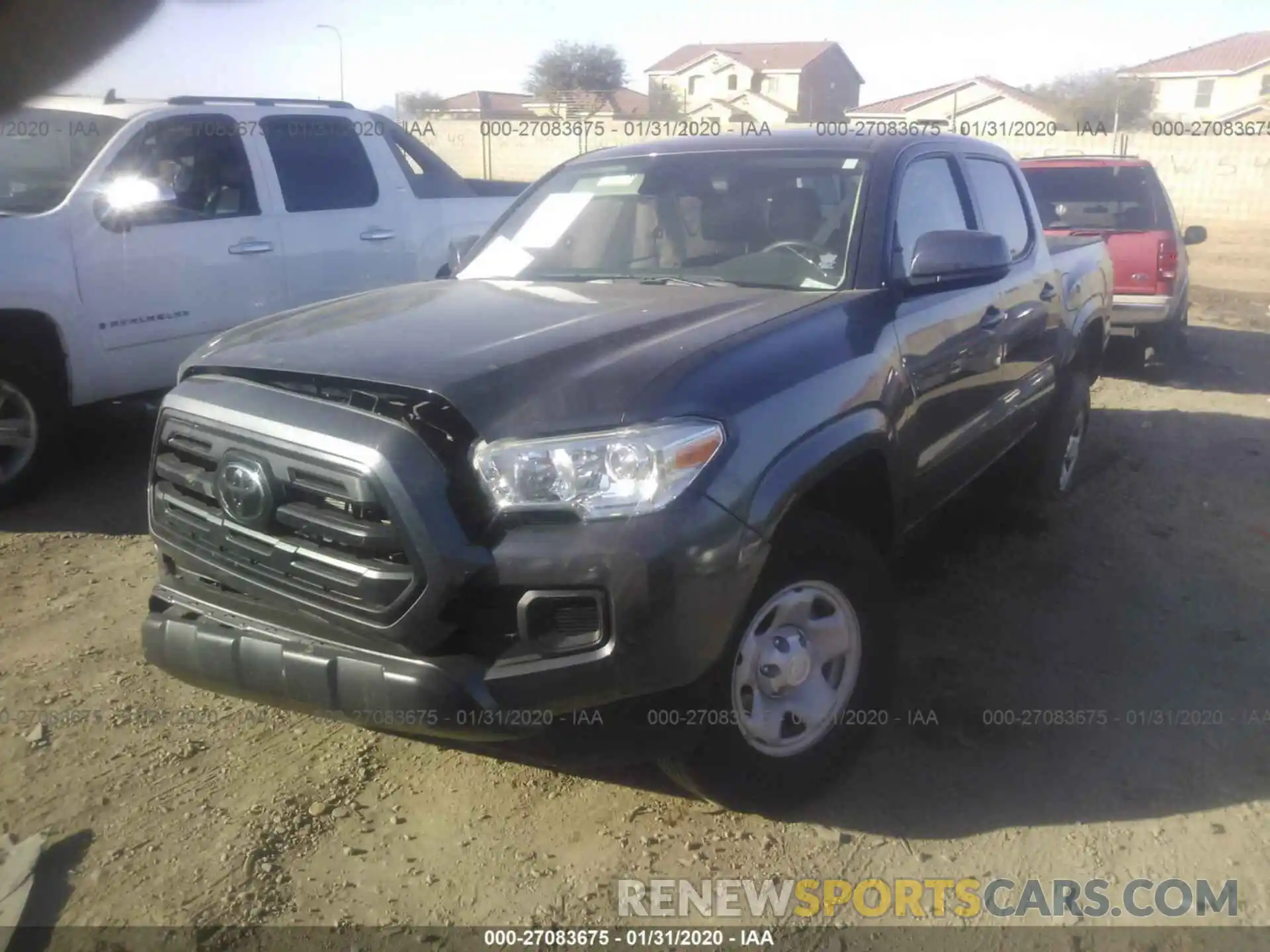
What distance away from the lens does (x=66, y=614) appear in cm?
418

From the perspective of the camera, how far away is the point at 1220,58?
51469 mm

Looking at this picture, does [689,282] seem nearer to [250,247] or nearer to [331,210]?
[250,247]

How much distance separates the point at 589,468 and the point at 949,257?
1.66m

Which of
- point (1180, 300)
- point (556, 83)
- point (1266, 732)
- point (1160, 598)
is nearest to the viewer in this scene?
point (1266, 732)

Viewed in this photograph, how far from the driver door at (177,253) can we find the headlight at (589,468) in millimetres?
3941

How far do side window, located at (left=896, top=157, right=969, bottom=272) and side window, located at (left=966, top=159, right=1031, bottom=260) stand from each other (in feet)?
0.83

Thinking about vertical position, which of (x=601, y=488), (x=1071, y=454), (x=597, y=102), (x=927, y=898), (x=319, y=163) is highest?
(x=597, y=102)

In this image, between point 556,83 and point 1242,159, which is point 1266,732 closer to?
point 1242,159

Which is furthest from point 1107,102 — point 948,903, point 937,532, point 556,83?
point 948,903

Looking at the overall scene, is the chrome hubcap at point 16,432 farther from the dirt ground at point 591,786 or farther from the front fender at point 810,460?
the front fender at point 810,460

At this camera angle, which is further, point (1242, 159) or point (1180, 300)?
point (1242, 159)

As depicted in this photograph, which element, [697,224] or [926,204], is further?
[926,204]

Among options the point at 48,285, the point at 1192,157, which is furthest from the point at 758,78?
the point at 48,285

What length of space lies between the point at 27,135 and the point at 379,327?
3.71 metres
